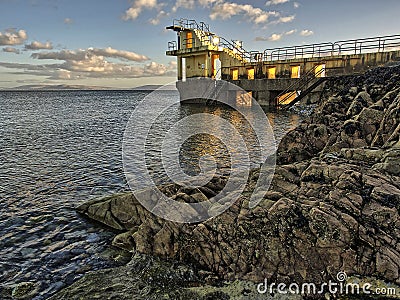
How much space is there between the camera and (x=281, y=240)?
20.5 ft

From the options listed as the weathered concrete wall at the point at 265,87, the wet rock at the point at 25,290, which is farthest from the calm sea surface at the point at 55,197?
the weathered concrete wall at the point at 265,87

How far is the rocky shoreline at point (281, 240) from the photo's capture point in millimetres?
5770

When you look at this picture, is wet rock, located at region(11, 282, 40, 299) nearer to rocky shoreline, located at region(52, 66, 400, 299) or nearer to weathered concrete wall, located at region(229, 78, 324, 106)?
rocky shoreline, located at region(52, 66, 400, 299)

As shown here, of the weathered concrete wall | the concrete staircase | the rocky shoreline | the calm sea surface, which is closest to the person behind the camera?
the rocky shoreline

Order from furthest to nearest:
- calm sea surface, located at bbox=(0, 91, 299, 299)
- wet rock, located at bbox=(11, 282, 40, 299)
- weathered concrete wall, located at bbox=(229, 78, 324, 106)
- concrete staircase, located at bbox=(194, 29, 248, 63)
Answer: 1. concrete staircase, located at bbox=(194, 29, 248, 63)
2. weathered concrete wall, located at bbox=(229, 78, 324, 106)
3. calm sea surface, located at bbox=(0, 91, 299, 299)
4. wet rock, located at bbox=(11, 282, 40, 299)

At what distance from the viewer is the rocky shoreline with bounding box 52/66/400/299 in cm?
577

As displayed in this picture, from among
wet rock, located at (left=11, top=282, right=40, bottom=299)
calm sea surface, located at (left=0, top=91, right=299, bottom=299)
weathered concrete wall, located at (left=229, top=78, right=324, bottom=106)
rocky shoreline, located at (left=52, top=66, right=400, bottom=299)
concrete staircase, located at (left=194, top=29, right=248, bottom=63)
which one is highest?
concrete staircase, located at (left=194, top=29, right=248, bottom=63)

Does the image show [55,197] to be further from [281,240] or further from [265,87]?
[265,87]

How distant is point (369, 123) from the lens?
11.7 m

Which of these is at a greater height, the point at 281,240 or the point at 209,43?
the point at 209,43

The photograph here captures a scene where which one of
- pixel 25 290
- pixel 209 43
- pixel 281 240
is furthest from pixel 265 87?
pixel 25 290

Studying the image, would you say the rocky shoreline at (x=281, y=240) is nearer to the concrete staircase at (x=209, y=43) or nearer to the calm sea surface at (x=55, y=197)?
the calm sea surface at (x=55, y=197)

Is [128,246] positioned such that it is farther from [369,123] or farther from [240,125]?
[240,125]

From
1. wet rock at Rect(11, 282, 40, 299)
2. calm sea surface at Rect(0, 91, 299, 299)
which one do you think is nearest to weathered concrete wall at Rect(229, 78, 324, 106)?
calm sea surface at Rect(0, 91, 299, 299)
